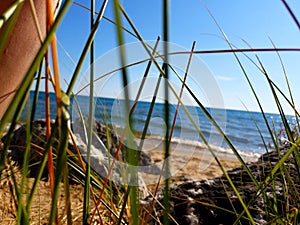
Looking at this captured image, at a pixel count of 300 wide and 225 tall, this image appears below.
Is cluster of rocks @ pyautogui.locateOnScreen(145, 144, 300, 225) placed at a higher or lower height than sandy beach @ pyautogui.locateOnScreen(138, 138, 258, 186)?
higher

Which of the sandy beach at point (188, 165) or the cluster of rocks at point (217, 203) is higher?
the cluster of rocks at point (217, 203)

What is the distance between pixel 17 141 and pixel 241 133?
14.4 meters

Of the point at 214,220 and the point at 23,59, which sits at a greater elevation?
the point at 23,59

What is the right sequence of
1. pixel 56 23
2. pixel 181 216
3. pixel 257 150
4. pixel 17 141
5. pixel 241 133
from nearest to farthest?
pixel 56 23 → pixel 181 216 → pixel 17 141 → pixel 257 150 → pixel 241 133

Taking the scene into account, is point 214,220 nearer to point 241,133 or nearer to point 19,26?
point 19,26

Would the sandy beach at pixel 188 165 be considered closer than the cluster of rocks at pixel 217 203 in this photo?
No

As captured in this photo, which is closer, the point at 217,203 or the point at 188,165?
the point at 217,203

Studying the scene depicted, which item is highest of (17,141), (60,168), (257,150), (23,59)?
(23,59)

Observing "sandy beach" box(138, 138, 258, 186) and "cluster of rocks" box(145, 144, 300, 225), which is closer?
"cluster of rocks" box(145, 144, 300, 225)

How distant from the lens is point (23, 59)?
24.5 inches

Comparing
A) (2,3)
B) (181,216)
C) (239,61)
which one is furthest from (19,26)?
(181,216)

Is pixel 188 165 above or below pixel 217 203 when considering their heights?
below

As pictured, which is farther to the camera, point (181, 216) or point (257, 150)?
point (257, 150)

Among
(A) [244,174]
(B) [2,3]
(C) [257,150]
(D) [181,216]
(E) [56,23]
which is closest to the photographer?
(E) [56,23]
